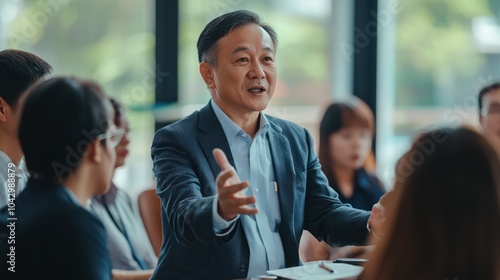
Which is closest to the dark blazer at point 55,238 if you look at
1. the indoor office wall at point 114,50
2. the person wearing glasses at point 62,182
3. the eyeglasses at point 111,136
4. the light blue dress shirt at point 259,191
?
the person wearing glasses at point 62,182

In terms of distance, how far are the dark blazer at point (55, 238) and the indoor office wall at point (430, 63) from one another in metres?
3.55

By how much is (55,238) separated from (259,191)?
901mm

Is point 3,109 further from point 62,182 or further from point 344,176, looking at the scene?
point 344,176

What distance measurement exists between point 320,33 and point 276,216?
10.6ft

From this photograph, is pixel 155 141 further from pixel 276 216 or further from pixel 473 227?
pixel 473 227

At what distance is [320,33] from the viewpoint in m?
5.59

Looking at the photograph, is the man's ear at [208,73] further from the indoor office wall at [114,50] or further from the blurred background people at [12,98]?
the indoor office wall at [114,50]

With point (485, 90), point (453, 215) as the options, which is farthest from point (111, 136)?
point (485, 90)

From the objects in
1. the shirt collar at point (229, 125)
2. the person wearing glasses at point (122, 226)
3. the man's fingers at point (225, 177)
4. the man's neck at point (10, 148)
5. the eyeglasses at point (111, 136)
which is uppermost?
the shirt collar at point (229, 125)

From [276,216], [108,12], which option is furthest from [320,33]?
[276,216]

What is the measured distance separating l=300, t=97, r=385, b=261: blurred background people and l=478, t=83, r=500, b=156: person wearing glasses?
66 centimetres

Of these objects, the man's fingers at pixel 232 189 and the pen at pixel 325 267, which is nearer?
the man's fingers at pixel 232 189

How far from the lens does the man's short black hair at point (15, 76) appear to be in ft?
8.14

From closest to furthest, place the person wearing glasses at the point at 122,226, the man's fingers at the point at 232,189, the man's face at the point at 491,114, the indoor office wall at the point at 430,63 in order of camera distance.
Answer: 1. the man's fingers at the point at 232,189
2. the person wearing glasses at the point at 122,226
3. the man's face at the point at 491,114
4. the indoor office wall at the point at 430,63
